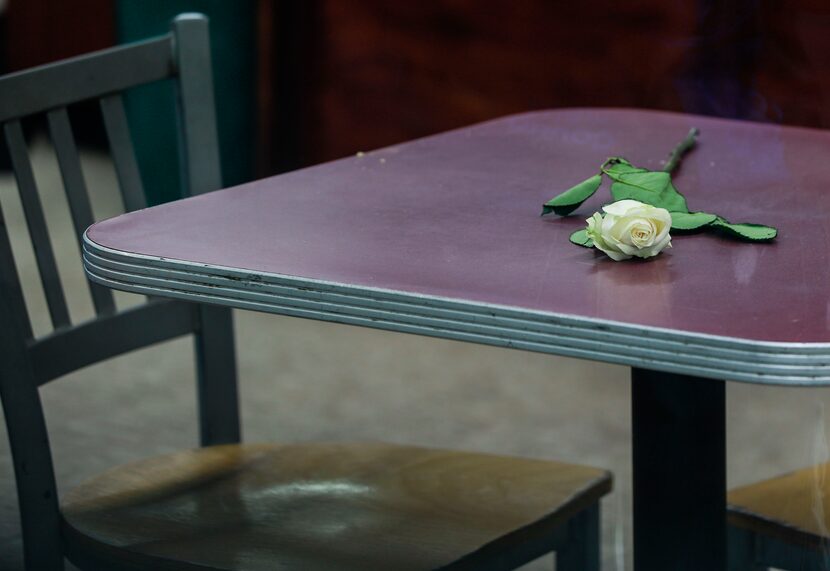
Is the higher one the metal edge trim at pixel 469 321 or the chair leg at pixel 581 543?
the metal edge trim at pixel 469 321

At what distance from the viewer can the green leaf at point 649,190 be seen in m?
1.10

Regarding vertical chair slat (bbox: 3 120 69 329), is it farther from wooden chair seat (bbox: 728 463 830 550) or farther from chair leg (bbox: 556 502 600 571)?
wooden chair seat (bbox: 728 463 830 550)

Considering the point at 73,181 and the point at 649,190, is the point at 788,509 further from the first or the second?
the point at 73,181

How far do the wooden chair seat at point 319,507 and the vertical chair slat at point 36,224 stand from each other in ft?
0.63

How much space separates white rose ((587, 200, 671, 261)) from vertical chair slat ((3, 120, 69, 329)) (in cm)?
65

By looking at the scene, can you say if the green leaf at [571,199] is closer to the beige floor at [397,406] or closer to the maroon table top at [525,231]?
the maroon table top at [525,231]

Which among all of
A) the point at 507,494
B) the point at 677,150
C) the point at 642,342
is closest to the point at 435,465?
the point at 507,494

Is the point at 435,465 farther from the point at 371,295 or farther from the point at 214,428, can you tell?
the point at 371,295

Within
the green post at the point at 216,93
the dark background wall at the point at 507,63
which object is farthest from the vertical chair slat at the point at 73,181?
the green post at the point at 216,93

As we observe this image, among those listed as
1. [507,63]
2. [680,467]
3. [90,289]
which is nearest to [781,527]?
[680,467]

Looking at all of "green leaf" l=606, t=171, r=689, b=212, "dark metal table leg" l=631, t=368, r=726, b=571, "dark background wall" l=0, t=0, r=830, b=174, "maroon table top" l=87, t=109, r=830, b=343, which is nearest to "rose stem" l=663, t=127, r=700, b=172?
"maroon table top" l=87, t=109, r=830, b=343

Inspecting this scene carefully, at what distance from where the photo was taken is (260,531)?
121 centimetres

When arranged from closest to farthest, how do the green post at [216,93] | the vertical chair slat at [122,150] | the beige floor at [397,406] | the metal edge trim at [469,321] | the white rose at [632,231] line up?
the metal edge trim at [469,321] → the white rose at [632,231] → the vertical chair slat at [122,150] → the beige floor at [397,406] → the green post at [216,93]

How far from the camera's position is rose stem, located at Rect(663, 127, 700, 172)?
1.34 m
